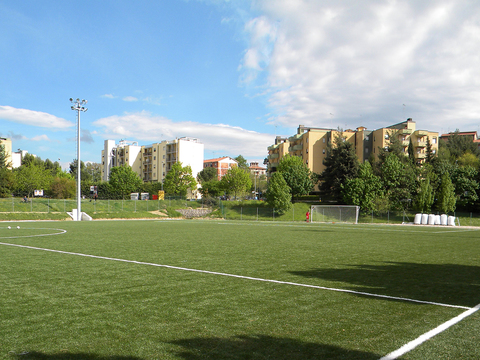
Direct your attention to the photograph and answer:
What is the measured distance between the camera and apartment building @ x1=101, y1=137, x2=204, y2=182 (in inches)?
4486

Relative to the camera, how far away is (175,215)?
197ft

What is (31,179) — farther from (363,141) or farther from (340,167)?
(363,141)

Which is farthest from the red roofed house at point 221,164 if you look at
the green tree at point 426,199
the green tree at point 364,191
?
the green tree at point 426,199

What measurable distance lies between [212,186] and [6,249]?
8468 centimetres

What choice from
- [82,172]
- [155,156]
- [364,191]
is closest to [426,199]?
[364,191]

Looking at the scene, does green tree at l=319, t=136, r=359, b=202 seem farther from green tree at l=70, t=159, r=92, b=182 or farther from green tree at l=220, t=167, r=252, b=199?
green tree at l=70, t=159, r=92, b=182

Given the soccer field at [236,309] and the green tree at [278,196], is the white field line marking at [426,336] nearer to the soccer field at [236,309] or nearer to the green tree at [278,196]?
the soccer field at [236,309]

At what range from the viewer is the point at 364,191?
5506 cm

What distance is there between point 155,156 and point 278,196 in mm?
69370

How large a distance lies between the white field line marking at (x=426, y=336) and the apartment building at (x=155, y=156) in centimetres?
10841

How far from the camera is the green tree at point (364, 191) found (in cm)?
5409

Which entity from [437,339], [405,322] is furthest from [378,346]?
[405,322]

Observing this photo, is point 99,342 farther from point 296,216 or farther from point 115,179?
point 115,179

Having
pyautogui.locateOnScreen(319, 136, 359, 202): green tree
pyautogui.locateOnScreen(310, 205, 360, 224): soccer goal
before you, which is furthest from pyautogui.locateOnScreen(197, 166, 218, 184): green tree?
pyautogui.locateOnScreen(310, 205, 360, 224): soccer goal
